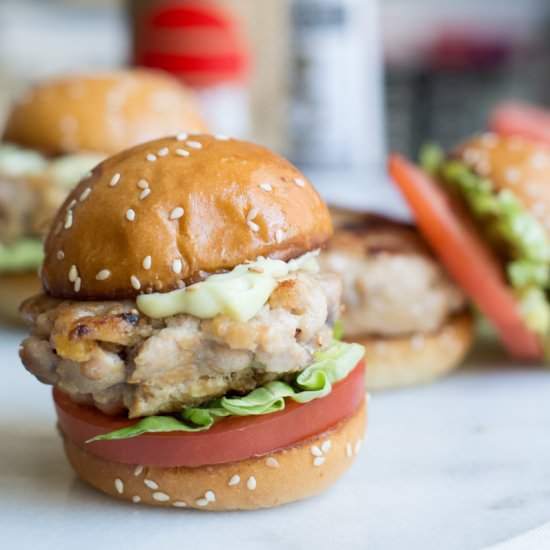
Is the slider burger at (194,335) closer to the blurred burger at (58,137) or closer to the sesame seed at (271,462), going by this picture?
the sesame seed at (271,462)

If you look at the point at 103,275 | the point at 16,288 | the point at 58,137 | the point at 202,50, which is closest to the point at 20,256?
the point at 16,288

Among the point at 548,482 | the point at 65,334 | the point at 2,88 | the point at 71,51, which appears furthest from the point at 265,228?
the point at 71,51

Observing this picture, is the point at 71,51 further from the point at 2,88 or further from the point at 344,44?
the point at 344,44

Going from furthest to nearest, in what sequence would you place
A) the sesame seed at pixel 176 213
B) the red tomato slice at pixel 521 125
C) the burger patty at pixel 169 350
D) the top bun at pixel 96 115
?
the top bun at pixel 96 115
the red tomato slice at pixel 521 125
the sesame seed at pixel 176 213
the burger patty at pixel 169 350

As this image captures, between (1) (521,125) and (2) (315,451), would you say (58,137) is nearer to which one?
(1) (521,125)

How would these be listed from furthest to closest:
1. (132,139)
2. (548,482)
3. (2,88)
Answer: (2,88), (132,139), (548,482)

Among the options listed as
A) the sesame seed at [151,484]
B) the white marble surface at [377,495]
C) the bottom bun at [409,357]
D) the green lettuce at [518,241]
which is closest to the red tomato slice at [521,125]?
the green lettuce at [518,241]

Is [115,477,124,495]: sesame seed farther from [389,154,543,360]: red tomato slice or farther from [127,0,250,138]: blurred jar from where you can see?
[127,0,250,138]: blurred jar
